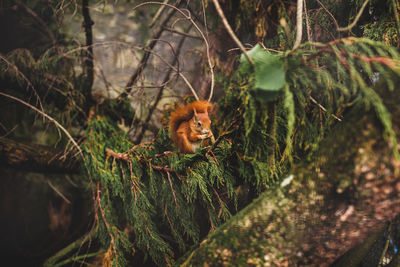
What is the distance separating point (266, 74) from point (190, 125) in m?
0.65

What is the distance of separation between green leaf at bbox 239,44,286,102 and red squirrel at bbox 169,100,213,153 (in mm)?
538

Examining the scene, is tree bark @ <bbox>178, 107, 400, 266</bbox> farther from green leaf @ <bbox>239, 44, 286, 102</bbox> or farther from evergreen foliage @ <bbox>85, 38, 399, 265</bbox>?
green leaf @ <bbox>239, 44, 286, 102</bbox>

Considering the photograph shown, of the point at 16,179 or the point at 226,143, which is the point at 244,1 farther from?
the point at 16,179

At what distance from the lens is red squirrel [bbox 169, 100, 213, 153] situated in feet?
3.31

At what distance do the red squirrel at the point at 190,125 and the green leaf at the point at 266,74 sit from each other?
1.77ft

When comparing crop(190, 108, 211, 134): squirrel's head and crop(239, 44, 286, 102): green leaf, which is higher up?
crop(239, 44, 286, 102): green leaf

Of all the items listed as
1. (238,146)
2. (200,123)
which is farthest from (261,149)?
(200,123)

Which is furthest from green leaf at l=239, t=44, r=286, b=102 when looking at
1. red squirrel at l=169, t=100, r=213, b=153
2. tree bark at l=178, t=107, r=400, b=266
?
red squirrel at l=169, t=100, r=213, b=153

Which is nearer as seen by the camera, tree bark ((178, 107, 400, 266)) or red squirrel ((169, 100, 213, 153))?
tree bark ((178, 107, 400, 266))

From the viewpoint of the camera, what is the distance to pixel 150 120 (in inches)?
65.9

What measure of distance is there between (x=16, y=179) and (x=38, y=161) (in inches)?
39.0

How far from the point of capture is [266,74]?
422 mm

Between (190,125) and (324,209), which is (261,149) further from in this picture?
(190,125)

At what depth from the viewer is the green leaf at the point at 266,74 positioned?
409 millimetres
